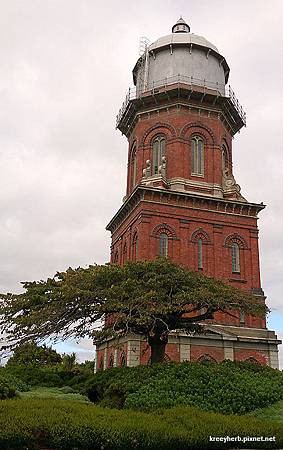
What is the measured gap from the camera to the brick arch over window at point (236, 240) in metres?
33.1

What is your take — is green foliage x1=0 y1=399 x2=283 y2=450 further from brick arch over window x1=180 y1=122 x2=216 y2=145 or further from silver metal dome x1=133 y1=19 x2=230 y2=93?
silver metal dome x1=133 y1=19 x2=230 y2=93

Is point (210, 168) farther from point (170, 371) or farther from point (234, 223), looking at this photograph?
point (170, 371)

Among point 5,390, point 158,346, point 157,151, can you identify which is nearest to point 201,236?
point 157,151

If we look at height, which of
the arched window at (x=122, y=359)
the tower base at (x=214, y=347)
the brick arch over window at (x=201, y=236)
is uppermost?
the brick arch over window at (x=201, y=236)

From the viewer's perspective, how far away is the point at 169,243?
3180 cm

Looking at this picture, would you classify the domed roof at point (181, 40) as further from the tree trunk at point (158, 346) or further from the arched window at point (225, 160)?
the tree trunk at point (158, 346)

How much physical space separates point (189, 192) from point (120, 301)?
15.8m

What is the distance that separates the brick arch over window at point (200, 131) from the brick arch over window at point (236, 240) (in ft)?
23.6

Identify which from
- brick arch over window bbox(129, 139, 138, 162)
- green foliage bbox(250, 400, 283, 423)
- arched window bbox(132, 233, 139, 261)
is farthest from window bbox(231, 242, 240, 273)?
green foliage bbox(250, 400, 283, 423)

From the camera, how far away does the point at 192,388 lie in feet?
49.1

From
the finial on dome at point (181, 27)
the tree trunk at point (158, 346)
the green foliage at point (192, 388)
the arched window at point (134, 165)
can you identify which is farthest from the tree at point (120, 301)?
the finial on dome at point (181, 27)

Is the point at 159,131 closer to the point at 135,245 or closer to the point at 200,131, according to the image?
the point at 200,131

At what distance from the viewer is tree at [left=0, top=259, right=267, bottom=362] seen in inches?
737

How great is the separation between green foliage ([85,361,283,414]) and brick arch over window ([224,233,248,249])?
51.8 ft
